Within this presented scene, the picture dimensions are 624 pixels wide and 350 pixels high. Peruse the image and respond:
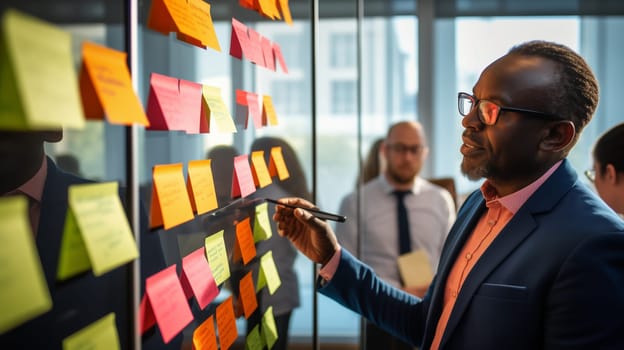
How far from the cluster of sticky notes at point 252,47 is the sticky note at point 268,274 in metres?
0.48

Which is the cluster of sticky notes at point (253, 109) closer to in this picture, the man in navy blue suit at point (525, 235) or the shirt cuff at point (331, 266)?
the man in navy blue suit at point (525, 235)

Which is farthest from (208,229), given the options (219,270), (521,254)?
(521,254)

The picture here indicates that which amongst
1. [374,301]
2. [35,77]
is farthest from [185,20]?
[374,301]

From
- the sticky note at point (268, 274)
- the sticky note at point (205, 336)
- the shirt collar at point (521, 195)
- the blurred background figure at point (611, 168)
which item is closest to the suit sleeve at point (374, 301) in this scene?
the sticky note at point (268, 274)

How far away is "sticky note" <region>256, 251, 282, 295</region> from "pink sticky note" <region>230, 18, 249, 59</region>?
1.65 feet

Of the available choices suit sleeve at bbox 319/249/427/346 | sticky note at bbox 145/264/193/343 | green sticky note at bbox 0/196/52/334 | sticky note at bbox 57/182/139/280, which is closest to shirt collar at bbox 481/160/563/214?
suit sleeve at bbox 319/249/427/346

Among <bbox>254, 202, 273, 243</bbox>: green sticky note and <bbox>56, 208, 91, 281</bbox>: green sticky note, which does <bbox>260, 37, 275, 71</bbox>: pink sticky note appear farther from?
<bbox>56, 208, 91, 281</bbox>: green sticky note

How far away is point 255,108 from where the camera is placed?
3.89 ft

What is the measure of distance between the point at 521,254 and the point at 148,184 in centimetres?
76

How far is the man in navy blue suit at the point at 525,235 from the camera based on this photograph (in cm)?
94

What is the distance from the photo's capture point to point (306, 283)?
2578 millimetres

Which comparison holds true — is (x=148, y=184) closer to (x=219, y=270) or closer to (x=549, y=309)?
(x=219, y=270)

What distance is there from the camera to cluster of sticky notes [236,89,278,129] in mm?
1123

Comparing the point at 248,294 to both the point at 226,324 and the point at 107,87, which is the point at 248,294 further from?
the point at 107,87
